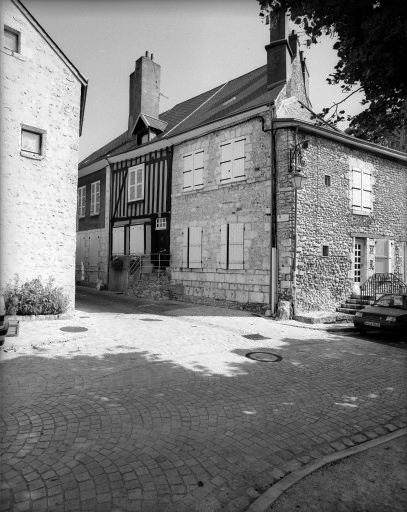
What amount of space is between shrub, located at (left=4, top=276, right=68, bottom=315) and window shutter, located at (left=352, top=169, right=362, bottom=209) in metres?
11.1

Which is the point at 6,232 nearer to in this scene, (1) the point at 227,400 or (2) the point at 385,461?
(1) the point at 227,400

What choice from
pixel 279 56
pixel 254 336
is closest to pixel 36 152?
pixel 254 336

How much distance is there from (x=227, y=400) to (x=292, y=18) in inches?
207

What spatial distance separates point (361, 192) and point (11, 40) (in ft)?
42.6

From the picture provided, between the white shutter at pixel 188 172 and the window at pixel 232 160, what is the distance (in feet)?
5.81

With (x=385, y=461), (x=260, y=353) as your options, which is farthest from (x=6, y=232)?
(x=385, y=461)

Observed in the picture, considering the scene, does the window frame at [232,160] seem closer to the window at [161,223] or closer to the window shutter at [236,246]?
the window shutter at [236,246]

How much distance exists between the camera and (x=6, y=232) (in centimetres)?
1013

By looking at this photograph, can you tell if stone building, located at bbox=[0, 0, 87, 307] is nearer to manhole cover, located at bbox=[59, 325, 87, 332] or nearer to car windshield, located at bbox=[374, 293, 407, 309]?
manhole cover, located at bbox=[59, 325, 87, 332]

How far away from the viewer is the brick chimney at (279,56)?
517 inches

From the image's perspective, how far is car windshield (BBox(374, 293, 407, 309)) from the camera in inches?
393

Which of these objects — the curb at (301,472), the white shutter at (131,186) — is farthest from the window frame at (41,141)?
the curb at (301,472)

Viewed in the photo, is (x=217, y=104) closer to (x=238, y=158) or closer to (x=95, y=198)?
(x=238, y=158)

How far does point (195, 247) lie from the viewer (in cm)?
1492
